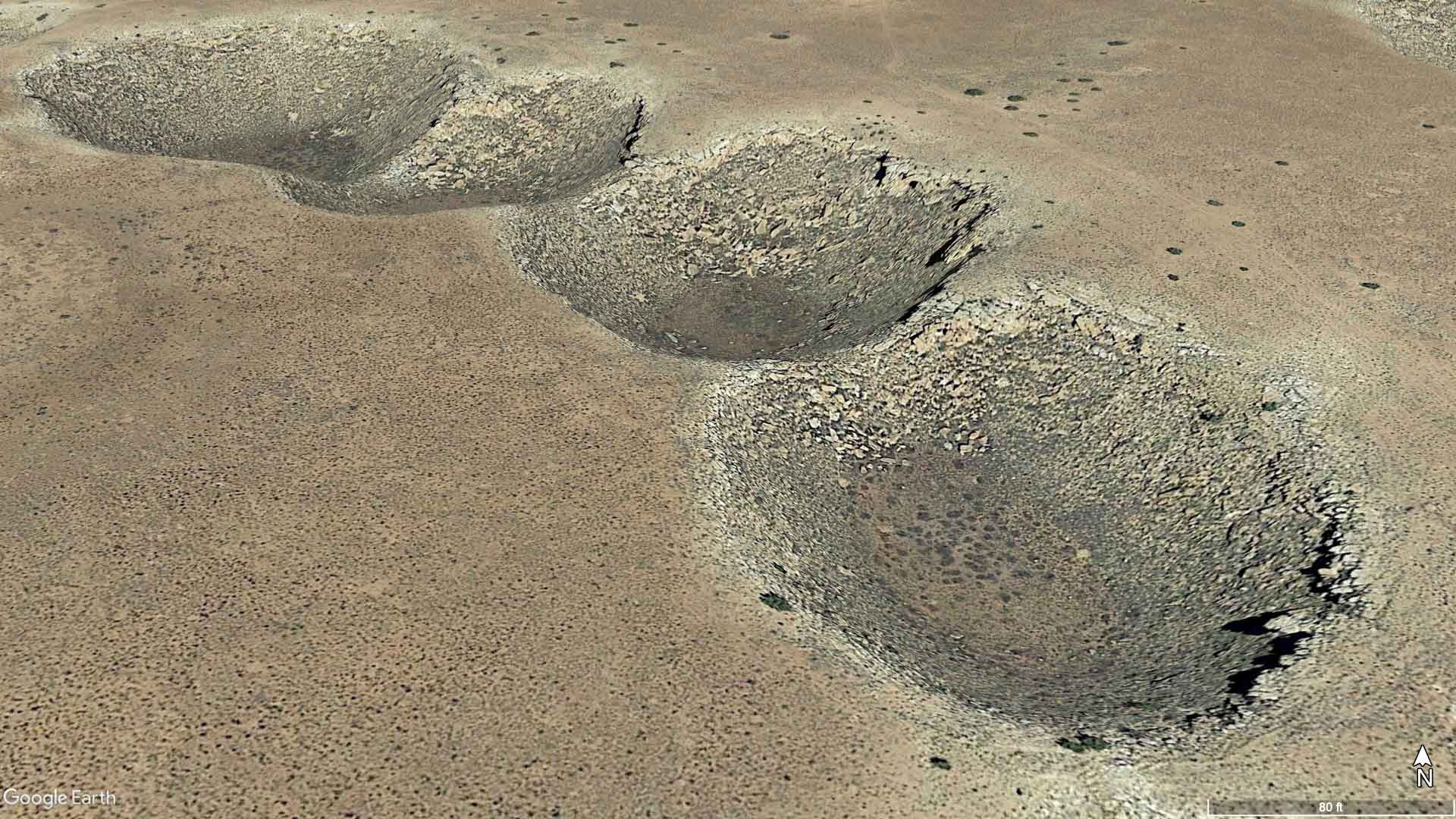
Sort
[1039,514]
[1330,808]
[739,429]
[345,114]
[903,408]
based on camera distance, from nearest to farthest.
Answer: [1330,808] → [739,429] → [1039,514] → [903,408] → [345,114]

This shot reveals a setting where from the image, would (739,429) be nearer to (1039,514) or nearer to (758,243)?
(1039,514)

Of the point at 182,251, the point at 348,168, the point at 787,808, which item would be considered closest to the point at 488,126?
the point at 348,168

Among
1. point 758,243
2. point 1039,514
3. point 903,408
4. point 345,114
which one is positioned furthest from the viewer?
point 345,114

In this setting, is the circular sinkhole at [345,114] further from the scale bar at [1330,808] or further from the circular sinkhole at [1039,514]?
the scale bar at [1330,808]

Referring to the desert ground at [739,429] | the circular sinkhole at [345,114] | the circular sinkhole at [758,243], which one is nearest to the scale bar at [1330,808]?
the desert ground at [739,429]

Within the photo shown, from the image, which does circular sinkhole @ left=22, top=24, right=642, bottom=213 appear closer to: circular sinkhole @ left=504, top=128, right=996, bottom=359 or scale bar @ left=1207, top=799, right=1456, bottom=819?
circular sinkhole @ left=504, top=128, right=996, bottom=359

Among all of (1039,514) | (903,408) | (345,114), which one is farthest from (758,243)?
(345,114)
